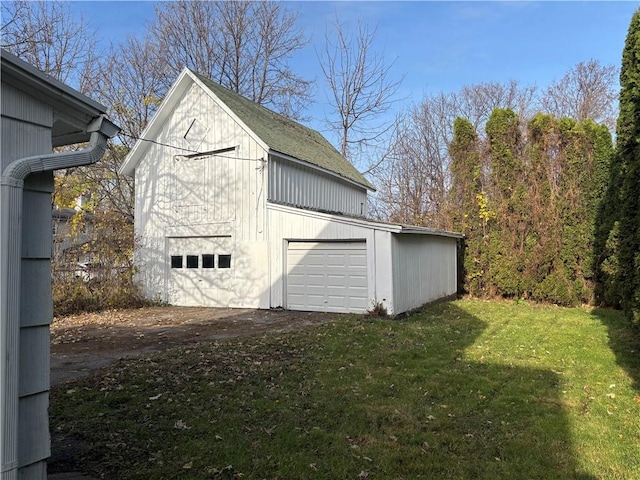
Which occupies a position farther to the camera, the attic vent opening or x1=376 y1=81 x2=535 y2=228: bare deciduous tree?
x1=376 y1=81 x2=535 y2=228: bare deciduous tree

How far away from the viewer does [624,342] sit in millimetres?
8094

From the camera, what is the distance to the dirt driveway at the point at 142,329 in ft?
22.6

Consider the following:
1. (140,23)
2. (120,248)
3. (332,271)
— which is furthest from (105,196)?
(332,271)

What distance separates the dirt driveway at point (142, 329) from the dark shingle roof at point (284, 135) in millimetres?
5088

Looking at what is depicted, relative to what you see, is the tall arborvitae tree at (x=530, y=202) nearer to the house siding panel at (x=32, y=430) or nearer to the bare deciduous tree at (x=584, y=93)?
the bare deciduous tree at (x=584, y=93)

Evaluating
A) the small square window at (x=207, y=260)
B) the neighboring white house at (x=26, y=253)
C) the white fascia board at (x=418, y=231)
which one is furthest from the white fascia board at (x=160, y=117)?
the neighboring white house at (x=26, y=253)

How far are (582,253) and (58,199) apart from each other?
55.1ft

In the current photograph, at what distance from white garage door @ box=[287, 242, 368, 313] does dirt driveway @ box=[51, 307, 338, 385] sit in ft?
1.72

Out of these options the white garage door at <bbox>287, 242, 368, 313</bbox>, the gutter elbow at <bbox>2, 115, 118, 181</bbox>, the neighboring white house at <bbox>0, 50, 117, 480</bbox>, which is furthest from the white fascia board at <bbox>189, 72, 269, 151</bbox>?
the neighboring white house at <bbox>0, 50, 117, 480</bbox>

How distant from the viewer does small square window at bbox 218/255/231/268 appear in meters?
13.3

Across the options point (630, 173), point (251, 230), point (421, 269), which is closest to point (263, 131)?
point (251, 230)

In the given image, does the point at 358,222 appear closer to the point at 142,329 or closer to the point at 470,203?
the point at 142,329

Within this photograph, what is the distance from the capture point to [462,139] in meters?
15.5

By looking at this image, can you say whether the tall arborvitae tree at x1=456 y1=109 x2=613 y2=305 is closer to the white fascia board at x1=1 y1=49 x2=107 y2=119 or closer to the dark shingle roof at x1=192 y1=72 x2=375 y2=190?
the dark shingle roof at x1=192 y1=72 x2=375 y2=190
